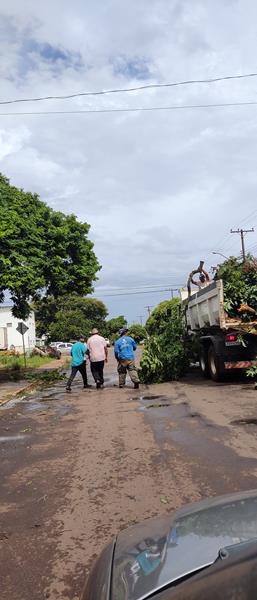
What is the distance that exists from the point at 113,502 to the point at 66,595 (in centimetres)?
170

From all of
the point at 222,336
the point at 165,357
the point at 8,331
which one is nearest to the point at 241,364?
the point at 222,336

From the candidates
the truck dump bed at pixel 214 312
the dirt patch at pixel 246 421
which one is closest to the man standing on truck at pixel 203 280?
the truck dump bed at pixel 214 312

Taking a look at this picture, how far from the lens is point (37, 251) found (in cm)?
1838

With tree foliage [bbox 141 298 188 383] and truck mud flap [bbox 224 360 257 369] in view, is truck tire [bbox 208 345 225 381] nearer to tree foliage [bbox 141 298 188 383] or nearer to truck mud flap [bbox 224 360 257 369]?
truck mud flap [bbox 224 360 257 369]

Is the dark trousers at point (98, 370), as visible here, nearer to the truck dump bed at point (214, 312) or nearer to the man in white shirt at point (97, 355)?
the man in white shirt at point (97, 355)

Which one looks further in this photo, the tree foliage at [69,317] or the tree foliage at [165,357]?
the tree foliage at [69,317]

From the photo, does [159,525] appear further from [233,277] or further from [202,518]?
[233,277]

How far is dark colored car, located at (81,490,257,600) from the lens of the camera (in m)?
1.72

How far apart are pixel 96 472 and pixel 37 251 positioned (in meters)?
13.1

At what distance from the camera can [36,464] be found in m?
6.64

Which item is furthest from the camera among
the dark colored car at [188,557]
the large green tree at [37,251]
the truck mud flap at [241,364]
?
the large green tree at [37,251]

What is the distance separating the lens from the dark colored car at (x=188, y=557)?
1.72 m

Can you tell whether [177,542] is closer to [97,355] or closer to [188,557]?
[188,557]

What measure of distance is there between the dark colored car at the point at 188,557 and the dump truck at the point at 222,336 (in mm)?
10113
